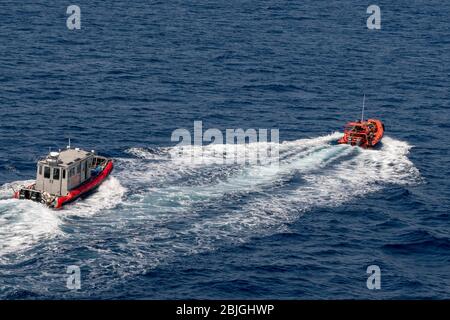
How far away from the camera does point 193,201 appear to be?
370ft

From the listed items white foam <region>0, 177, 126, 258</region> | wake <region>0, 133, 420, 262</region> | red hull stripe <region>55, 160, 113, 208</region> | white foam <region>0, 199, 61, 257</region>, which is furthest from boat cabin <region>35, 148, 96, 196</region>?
white foam <region>0, 199, 61, 257</region>

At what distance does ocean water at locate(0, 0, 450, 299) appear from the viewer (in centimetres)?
9425

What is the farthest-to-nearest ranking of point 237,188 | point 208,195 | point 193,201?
point 237,188
point 208,195
point 193,201

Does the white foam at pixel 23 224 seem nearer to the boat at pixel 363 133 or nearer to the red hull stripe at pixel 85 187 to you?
the red hull stripe at pixel 85 187

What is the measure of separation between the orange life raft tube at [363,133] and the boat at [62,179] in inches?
1658

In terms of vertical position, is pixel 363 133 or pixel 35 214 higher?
pixel 363 133

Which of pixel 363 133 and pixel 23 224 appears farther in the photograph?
pixel 363 133

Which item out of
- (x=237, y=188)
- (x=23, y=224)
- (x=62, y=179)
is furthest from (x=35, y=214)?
(x=237, y=188)

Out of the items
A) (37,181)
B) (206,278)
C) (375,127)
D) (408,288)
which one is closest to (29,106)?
(37,181)

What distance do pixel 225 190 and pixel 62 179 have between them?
21204mm

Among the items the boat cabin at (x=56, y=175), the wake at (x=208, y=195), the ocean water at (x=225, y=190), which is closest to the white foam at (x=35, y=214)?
the wake at (x=208, y=195)

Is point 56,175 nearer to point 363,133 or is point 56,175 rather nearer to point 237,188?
point 237,188

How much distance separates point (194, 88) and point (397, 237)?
76.4 meters
